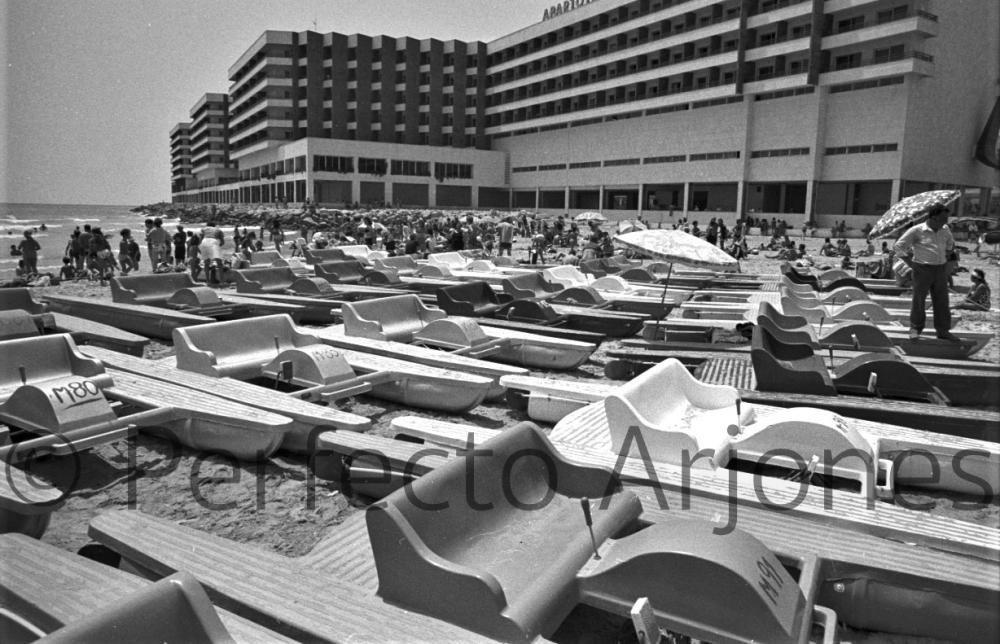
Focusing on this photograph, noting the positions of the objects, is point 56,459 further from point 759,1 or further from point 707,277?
point 759,1

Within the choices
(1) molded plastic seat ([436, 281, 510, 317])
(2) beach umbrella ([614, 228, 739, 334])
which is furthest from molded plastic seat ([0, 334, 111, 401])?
(2) beach umbrella ([614, 228, 739, 334])

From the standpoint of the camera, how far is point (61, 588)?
3049 millimetres

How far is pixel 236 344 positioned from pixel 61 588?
5.13m

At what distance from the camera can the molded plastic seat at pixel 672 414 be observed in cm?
527

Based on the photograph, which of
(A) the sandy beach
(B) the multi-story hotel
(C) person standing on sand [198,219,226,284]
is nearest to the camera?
(A) the sandy beach

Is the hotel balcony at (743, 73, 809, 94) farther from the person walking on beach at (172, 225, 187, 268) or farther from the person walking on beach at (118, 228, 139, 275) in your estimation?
the person walking on beach at (118, 228, 139, 275)

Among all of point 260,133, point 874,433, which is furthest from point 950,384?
point 260,133

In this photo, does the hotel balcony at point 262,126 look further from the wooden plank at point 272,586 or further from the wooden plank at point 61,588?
the wooden plank at point 61,588

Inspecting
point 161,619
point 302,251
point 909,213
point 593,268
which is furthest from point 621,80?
point 161,619

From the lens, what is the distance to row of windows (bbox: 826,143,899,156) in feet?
161

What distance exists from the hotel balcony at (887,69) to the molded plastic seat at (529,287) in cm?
4361

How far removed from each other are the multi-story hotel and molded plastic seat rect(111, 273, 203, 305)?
28293mm

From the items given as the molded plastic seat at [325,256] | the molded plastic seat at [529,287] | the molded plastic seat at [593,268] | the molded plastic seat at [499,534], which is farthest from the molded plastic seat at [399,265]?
the molded plastic seat at [499,534]

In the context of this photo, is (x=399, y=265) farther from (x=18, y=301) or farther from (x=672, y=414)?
(x=672, y=414)
